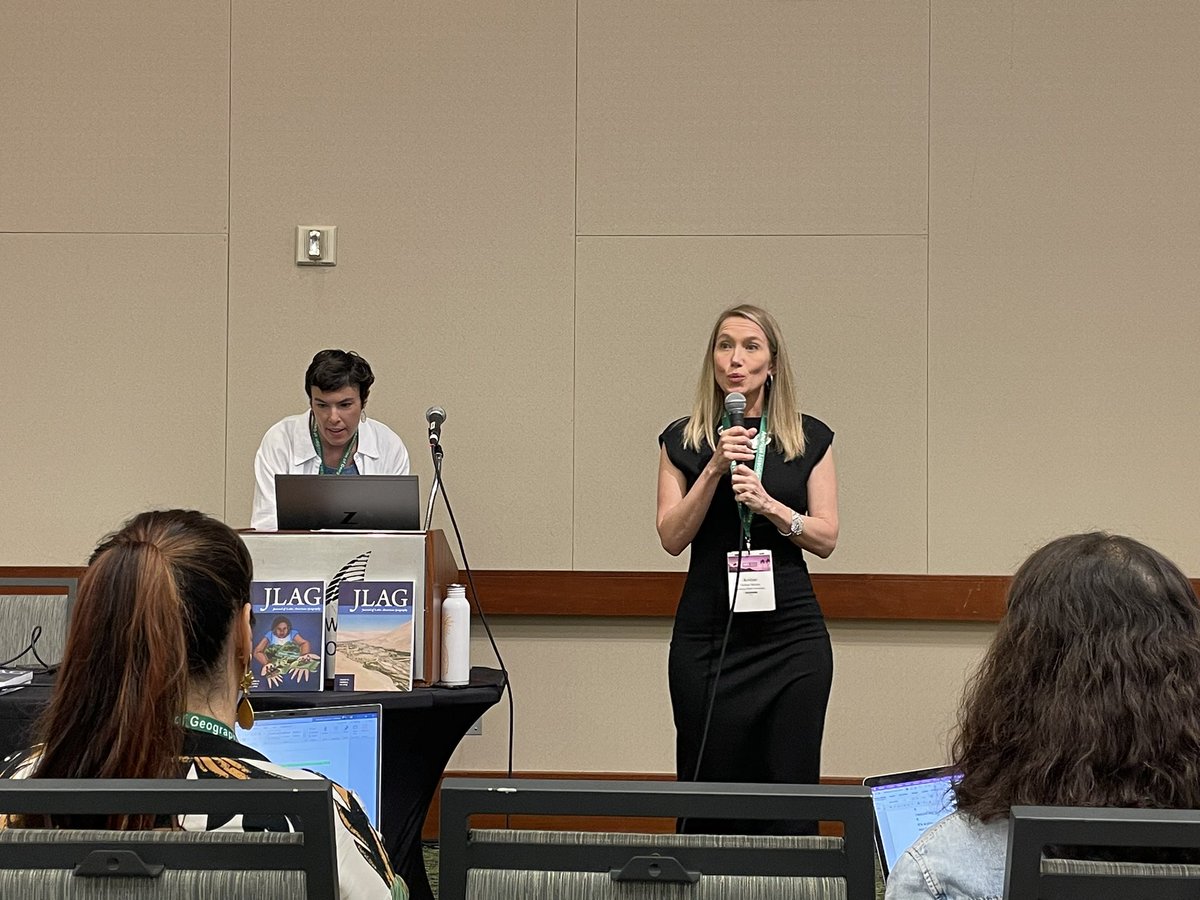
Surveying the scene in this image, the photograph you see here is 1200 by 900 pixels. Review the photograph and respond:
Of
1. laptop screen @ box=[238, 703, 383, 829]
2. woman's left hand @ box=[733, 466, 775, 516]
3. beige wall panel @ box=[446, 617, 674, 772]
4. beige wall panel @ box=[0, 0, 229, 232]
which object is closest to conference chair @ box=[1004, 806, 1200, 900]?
laptop screen @ box=[238, 703, 383, 829]

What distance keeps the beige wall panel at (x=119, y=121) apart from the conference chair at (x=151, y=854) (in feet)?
13.3

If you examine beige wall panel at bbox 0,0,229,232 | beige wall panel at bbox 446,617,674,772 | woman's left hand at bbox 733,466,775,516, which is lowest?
beige wall panel at bbox 446,617,674,772

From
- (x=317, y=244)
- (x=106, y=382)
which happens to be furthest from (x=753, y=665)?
(x=106, y=382)

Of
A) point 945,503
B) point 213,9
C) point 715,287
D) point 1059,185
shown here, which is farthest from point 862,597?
point 213,9

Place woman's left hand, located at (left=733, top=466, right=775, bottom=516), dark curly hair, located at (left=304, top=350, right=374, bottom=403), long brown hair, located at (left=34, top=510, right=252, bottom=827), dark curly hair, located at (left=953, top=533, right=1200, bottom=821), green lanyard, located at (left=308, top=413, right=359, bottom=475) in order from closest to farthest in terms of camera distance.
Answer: dark curly hair, located at (left=953, top=533, right=1200, bottom=821) < long brown hair, located at (left=34, top=510, right=252, bottom=827) < woman's left hand, located at (left=733, top=466, right=775, bottom=516) < dark curly hair, located at (left=304, top=350, right=374, bottom=403) < green lanyard, located at (left=308, top=413, right=359, bottom=475)

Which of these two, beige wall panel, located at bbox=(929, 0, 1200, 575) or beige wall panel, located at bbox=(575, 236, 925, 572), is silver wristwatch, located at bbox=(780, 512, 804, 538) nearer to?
beige wall panel, located at bbox=(575, 236, 925, 572)

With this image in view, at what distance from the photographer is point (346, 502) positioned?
297cm

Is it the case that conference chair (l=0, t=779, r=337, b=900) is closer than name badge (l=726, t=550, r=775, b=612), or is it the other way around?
conference chair (l=0, t=779, r=337, b=900)

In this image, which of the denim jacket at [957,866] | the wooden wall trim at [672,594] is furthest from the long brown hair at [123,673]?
the wooden wall trim at [672,594]

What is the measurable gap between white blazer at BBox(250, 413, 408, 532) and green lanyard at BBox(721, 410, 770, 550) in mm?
1487

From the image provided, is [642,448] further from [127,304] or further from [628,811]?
[628,811]

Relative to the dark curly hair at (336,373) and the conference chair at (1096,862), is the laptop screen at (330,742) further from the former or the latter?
the dark curly hair at (336,373)

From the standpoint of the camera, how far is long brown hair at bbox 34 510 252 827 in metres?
1.26

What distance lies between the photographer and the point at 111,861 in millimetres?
1047
